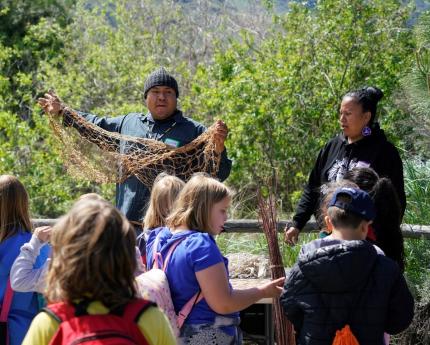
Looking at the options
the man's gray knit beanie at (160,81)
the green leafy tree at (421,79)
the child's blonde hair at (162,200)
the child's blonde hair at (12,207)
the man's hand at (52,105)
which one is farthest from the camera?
the green leafy tree at (421,79)

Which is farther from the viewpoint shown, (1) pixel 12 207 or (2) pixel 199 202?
(1) pixel 12 207

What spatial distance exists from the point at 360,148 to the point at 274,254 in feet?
3.15

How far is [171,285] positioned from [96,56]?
1024 cm

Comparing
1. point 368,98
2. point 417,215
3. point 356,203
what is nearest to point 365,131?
point 368,98

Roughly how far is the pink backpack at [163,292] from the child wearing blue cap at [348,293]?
428 mm

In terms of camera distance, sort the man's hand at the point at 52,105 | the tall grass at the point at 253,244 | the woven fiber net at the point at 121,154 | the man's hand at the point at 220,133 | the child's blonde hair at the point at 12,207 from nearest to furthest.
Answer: the child's blonde hair at the point at 12,207, the man's hand at the point at 220,133, the woven fiber net at the point at 121,154, the man's hand at the point at 52,105, the tall grass at the point at 253,244

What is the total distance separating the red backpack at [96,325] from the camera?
248 centimetres

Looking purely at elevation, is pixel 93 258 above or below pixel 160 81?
below

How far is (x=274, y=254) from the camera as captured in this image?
4.56 meters

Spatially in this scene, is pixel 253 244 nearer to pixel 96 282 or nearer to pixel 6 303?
pixel 6 303

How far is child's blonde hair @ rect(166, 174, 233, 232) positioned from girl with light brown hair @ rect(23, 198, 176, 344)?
1.16 metres

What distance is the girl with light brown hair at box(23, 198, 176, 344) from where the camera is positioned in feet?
8.16

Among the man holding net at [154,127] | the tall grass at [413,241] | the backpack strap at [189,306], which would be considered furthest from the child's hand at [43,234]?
the tall grass at [413,241]

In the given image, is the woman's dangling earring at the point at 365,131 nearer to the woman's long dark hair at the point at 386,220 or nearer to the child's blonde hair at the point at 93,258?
the woman's long dark hair at the point at 386,220
